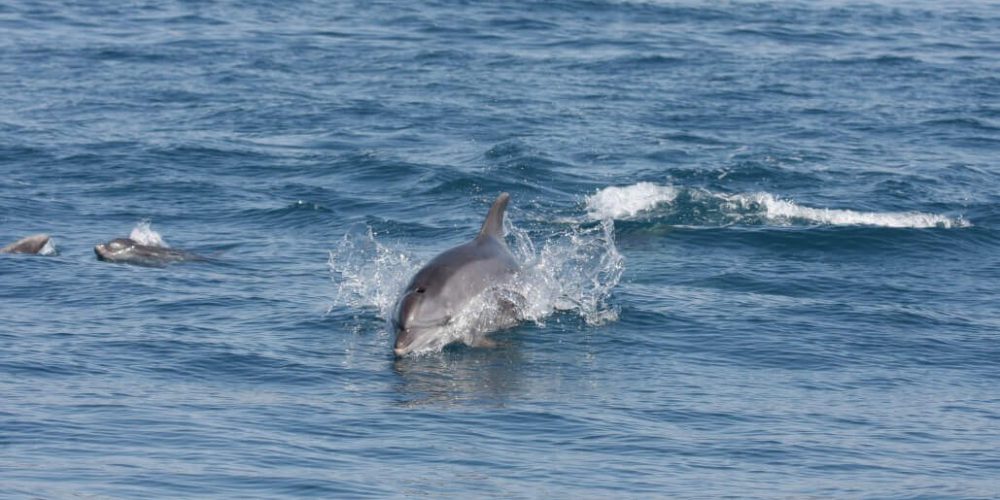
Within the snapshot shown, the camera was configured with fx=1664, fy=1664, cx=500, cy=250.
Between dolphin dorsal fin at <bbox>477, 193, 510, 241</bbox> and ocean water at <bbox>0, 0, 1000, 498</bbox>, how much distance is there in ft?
2.40

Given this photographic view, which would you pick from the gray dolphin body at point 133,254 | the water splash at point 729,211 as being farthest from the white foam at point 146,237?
the water splash at point 729,211

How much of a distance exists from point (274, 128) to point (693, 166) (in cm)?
979

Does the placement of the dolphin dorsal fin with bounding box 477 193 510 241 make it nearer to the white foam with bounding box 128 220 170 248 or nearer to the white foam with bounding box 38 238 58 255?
the white foam with bounding box 128 220 170 248

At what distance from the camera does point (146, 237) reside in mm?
25922

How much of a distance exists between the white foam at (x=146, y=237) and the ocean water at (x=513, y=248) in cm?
13

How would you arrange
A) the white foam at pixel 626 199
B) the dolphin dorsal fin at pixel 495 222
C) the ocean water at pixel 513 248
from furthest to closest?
the white foam at pixel 626 199, the dolphin dorsal fin at pixel 495 222, the ocean water at pixel 513 248

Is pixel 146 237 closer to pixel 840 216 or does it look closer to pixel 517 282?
pixel 517 282

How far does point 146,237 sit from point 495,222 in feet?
22.5

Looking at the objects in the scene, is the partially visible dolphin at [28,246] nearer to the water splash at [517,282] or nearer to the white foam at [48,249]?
the white foam at [48,249]

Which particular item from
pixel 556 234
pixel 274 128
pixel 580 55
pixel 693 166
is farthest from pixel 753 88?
pixel 556 234

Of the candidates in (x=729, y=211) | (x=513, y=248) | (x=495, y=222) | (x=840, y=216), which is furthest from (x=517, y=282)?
(x=840, y=216)

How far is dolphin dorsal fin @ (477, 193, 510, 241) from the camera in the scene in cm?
2155

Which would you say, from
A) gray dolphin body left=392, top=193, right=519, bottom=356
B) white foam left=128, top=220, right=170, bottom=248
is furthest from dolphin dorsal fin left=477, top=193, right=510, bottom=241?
white foam left=128, top=220, right=170, bottom=248

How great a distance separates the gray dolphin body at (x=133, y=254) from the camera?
968 inches
